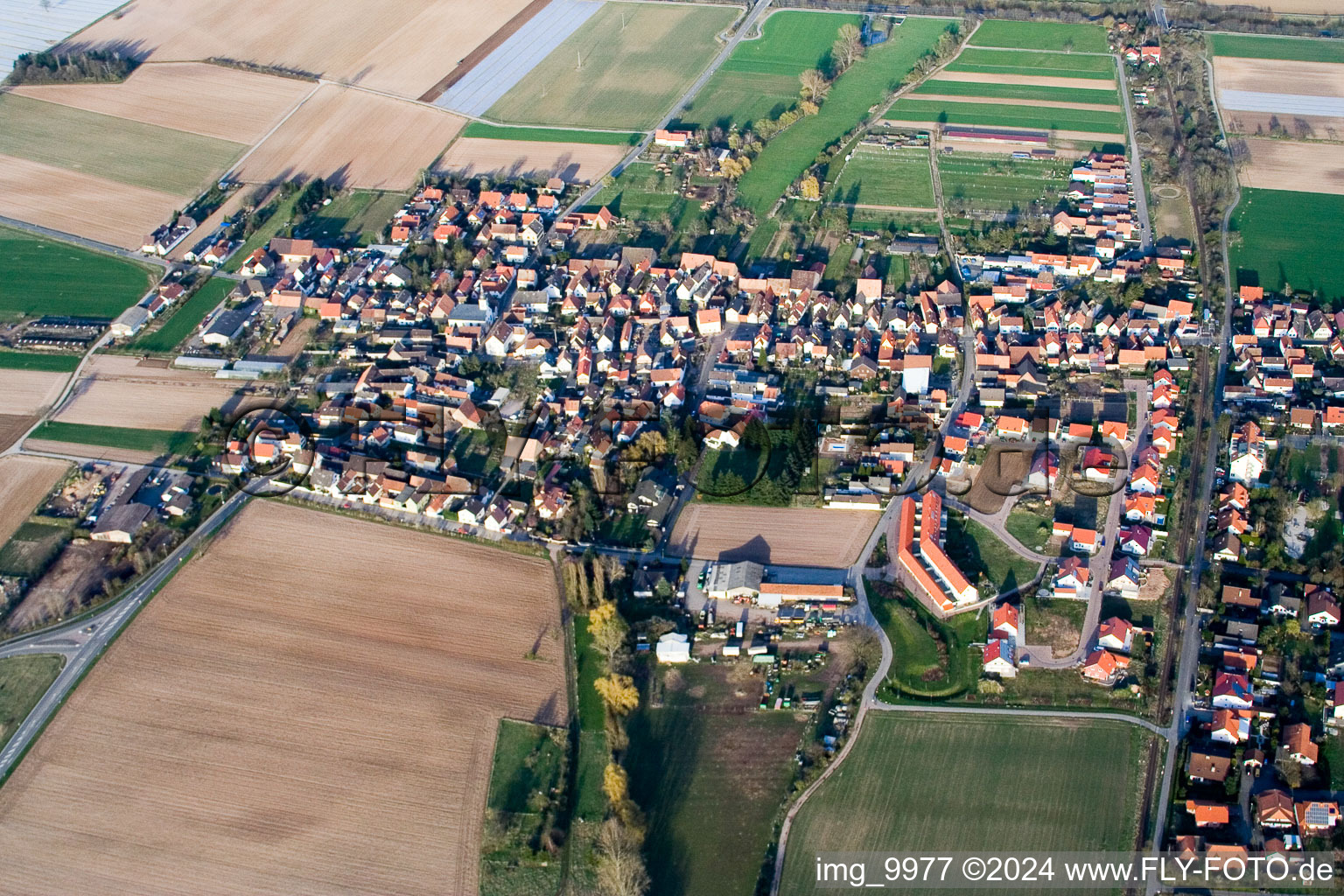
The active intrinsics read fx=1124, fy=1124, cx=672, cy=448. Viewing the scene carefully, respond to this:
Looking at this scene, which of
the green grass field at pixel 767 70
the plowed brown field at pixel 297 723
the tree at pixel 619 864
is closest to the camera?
the tree at pixel 619 864

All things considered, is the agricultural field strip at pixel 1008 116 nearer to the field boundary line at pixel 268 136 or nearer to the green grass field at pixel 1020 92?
the green grass field at pixel 1020 92

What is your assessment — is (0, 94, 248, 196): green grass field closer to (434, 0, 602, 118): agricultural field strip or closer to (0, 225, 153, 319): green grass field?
(0, 225, 153, 319): green grass field

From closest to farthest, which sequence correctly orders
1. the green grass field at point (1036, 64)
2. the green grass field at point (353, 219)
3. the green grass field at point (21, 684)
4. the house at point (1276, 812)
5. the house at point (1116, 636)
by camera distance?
the house at point (1276, 812)
the green grass field at point (21, 684)
the house at point (1116, 636)
the green grass field at point (353, 219)
the green grass field at point (1036, 64)

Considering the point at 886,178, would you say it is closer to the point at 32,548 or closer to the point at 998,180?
the point at 998,180

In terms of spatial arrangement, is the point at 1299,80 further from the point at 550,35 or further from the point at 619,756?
the point at 619,756

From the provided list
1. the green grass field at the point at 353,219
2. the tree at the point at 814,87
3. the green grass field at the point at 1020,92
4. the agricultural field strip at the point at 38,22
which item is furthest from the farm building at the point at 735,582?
the agricultural field strip at the point at 38,22

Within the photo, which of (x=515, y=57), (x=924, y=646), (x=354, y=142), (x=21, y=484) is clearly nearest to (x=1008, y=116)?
(x=515, y=57)

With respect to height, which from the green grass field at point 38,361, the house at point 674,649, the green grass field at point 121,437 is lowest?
the house at point 674,649
